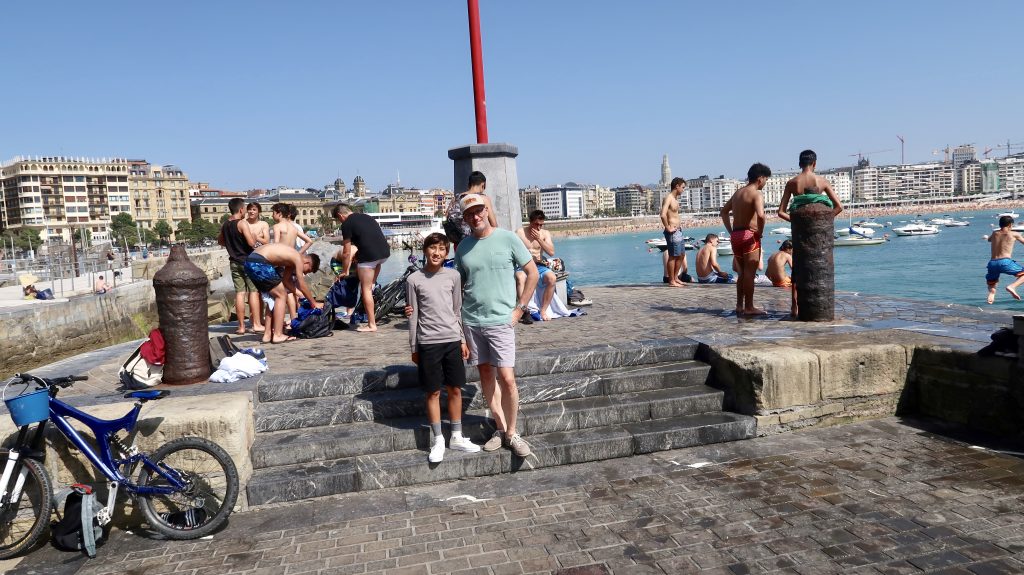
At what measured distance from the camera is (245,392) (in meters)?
5.02

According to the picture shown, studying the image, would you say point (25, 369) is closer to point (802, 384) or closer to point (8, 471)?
point (8, 471)

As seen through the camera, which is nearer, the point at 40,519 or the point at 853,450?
the point at 40,519

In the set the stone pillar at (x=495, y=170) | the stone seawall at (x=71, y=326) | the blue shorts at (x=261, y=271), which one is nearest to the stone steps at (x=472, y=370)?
the blue shorts at (x=261, y=271)

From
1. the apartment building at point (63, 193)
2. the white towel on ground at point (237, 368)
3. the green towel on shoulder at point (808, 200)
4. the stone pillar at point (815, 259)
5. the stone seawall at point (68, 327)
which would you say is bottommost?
the stone seawall at point (68, 327)

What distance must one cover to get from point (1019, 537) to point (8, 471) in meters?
5.64

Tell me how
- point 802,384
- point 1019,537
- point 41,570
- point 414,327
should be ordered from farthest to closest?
point 802,384, point 414,327, point 41,570, point 1019,537

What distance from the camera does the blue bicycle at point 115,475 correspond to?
400cm

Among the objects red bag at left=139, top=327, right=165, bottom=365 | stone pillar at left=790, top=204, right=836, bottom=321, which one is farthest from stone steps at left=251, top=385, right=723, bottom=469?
stone pillar at left=790, top=204, right=836, bottom=321

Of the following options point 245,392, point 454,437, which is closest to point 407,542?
point 454,437

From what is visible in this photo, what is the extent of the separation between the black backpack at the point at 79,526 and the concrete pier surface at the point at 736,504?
8cm

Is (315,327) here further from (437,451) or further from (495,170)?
(437,451)

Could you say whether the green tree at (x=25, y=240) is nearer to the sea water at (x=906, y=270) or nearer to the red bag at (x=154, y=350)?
the sea water at (x=906, y=270)

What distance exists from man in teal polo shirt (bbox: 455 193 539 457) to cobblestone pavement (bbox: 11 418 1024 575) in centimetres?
57

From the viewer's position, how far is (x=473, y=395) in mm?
5480
